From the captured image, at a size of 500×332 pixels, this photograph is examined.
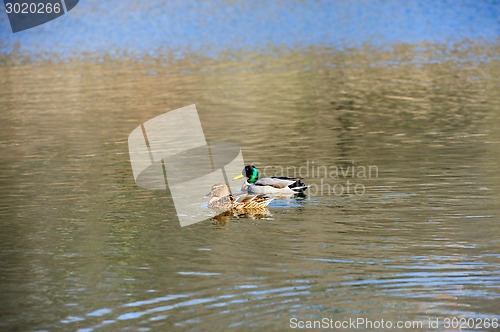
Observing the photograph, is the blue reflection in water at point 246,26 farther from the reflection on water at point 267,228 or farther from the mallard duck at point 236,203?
the mallard duck at point 236,203

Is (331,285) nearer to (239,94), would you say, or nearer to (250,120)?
(250,120)

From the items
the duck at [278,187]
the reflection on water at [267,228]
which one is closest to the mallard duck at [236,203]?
the reflection on water at [267,228]

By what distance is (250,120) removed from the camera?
25.4 metres

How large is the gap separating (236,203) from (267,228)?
5.24ft

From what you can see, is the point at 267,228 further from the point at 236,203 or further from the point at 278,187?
the point at 278,187

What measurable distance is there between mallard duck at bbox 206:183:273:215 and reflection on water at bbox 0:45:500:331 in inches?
10.8

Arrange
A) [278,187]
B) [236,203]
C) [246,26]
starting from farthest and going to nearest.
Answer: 1. [246,26]
2. [278,187]
3. [236,203]

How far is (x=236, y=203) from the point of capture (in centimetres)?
1473

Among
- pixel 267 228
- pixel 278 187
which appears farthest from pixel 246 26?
pixel 267 228

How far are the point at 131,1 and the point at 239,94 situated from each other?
34.9m

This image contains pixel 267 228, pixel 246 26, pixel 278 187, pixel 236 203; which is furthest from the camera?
pixel 246 26

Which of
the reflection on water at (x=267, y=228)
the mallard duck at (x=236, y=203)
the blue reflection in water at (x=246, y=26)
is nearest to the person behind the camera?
the reflection on water at (x=267, y=228)

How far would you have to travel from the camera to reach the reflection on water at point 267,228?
966 cm

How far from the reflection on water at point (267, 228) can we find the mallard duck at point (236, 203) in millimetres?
274
